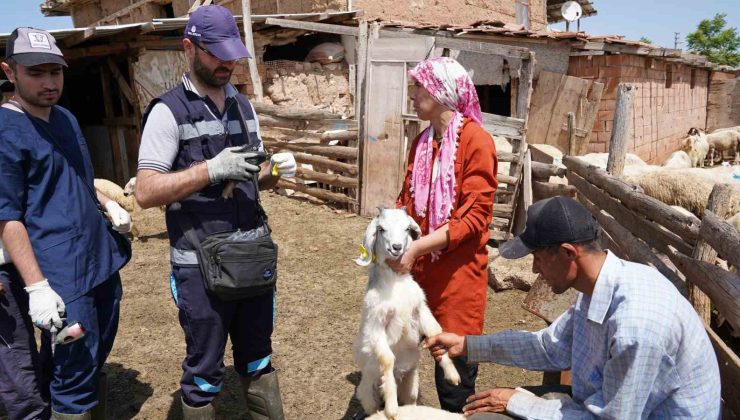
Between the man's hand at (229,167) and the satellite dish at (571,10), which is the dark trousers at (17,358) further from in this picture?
the satellite dish at (571,10)

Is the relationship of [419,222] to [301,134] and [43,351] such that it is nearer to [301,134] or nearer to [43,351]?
[43,351]

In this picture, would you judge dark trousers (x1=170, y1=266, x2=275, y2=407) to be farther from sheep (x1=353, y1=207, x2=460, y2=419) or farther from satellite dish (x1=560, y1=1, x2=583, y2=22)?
satellite dish (x1=560, y1=1, x2=583, y2=22)

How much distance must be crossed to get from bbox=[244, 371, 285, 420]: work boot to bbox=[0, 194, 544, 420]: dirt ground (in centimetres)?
84

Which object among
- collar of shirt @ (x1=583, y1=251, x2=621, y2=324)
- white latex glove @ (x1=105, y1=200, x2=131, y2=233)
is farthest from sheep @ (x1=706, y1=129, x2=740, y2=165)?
white latex glove @ (x1=105, y1=200, x2=131, y2=233)

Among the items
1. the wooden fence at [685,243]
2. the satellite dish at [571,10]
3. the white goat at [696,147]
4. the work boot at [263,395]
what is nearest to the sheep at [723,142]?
the white goat at [696,147]

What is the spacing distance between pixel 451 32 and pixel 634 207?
592cm

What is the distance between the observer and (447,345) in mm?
2725

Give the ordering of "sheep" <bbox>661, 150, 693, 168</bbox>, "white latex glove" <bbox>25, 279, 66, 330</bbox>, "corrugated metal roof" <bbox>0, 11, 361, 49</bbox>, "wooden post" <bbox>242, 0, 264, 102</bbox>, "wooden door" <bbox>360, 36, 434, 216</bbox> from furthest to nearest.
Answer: "sheep" <bbox>661, 150, 693, 168</bbox> < "wooden post" <bbox>242, 0, 264, 102</bbox> < "corrugated metal roof" <bbox>0, 11, 361, 49</bbox> < "wooden door" <bbox>360, 36, 434, 216</bbox> < "white latex glove" <bbox>25, 279, 66, 330</bbox>

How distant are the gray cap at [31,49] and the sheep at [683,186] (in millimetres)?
8386

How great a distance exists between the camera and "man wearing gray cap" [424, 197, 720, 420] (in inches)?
70.4

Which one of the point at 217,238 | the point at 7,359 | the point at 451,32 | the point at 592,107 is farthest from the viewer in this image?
the point at 592,107

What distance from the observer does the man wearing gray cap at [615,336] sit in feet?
5.87

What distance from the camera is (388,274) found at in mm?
2865

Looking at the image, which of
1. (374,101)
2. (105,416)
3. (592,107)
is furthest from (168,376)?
(592,107)
